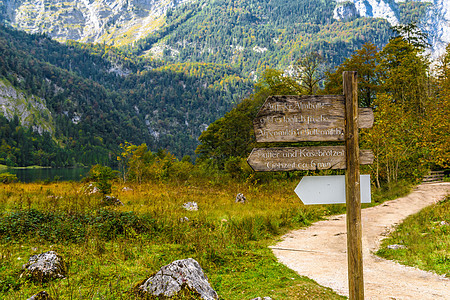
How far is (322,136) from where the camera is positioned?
3.43 meters

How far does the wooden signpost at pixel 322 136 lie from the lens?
336 centimetres

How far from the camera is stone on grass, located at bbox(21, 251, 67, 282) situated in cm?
437

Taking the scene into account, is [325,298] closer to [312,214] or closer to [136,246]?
[136,246]

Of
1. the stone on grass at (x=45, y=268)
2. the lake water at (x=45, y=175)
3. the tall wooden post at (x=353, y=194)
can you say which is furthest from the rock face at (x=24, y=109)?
the tall wooden post at (x=353, y=194)

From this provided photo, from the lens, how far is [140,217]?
7953 millimetres

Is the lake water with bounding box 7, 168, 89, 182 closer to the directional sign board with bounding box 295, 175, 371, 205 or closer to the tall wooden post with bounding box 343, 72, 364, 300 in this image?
the directional sign board with bounding box 295, 175, 371, 205

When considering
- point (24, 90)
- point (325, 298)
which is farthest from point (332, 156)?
point (24, 90)

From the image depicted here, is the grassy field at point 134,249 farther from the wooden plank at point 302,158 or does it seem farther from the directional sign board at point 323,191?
the wooden plank at point 302,158

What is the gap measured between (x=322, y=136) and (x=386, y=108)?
16.4m

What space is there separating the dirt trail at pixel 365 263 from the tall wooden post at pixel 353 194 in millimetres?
1483

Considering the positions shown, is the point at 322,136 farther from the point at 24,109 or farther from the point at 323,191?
the point at 24,109

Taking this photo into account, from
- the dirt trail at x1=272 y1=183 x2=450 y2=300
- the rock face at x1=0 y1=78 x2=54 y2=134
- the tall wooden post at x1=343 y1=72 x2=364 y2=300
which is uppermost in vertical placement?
the rock face at x1=0 y1=78 x2=54 y2=134

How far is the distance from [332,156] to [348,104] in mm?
616

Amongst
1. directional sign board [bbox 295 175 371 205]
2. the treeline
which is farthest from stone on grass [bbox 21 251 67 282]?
the treeline
